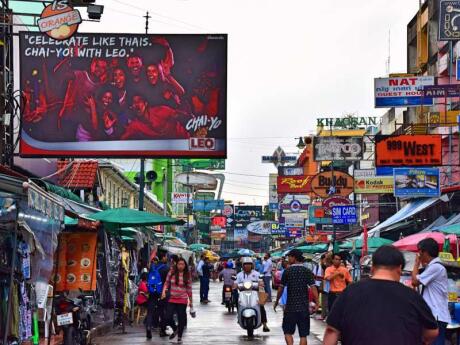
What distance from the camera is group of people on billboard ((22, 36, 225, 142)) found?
83.4 feet

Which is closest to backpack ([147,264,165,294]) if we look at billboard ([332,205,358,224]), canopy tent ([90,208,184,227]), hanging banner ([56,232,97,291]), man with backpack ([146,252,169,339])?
man with backpack ([146,252,169,339])

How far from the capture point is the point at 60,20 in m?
18.5

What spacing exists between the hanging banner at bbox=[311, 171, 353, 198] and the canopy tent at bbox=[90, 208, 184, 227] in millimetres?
20251

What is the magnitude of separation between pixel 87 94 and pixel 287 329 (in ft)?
41.9

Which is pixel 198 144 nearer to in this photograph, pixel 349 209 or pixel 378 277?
pixel 349 209

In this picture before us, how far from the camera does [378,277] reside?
21.0 ft

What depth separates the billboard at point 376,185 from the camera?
40.2m

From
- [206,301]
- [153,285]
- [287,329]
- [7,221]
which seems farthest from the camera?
[206,301]

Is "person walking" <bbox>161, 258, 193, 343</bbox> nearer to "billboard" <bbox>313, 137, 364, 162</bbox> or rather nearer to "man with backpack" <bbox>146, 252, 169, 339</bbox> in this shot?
"man with backpack" <bbox>146, 252, 169, 339</bbox>

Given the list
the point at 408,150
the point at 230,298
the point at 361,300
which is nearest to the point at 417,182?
the point at 408,150

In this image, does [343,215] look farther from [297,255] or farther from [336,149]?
[297,255]

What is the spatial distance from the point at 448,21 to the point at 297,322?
11.0 m

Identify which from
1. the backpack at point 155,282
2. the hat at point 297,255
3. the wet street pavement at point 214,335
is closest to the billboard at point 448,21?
the wet street pavement at point 214,335

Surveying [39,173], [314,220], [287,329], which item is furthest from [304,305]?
[314,220]
